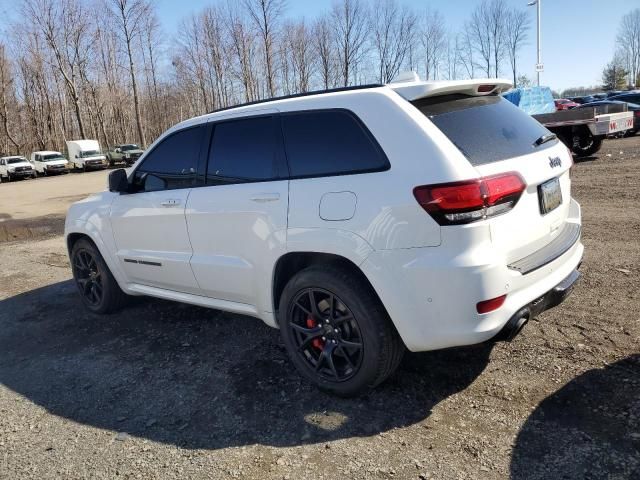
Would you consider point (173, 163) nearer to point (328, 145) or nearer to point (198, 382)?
point (328, 145)

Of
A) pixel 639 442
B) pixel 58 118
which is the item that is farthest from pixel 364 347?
pixel 58 118

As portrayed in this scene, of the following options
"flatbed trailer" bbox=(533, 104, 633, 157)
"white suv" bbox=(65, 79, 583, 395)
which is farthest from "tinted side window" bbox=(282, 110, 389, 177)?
"flatbed trailer" bbox=(533, 104, 633, 157)

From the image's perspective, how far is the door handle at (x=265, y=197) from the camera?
3.22 metres

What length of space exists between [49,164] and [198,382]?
3938 cm

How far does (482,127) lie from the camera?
297 centimetres

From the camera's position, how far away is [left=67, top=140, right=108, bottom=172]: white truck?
38.9 metres

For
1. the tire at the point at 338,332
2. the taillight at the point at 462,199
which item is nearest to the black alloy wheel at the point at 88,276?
the tire at the point at 338,332

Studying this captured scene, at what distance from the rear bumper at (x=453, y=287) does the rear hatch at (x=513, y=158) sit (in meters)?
0.12

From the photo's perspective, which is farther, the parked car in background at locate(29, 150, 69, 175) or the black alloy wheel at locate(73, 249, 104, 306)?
the parked car in background at locate(29, 150, 69, 175)

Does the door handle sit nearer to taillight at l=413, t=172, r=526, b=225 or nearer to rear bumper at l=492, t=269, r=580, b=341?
taillight at l=413, t=172, r=526, b=225

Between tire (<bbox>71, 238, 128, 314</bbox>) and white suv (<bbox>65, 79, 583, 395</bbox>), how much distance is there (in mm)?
1327

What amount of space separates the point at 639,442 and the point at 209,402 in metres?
2.39

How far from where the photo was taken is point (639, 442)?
2469 mm

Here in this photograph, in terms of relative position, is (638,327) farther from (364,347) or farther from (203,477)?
(203,477)
